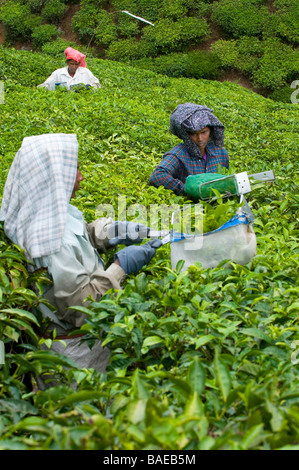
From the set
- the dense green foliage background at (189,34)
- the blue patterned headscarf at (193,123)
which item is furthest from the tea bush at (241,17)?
the blue patterned headscarf at (193,123)

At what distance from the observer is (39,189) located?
2.15 m

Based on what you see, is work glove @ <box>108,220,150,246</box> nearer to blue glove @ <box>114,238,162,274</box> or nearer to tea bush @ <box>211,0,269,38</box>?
blue glove @ <box>114,238,162,274</box>

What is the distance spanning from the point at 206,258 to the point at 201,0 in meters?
16.3

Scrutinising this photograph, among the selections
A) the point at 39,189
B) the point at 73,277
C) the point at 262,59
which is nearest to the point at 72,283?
the point at 73,277

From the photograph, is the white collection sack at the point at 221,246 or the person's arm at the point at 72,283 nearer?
the person's arm at the point at 72,283

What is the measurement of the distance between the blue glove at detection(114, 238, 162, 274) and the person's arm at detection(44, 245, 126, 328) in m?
0.10

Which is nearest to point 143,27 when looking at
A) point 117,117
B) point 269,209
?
point 117,117

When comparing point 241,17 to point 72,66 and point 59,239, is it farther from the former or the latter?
point 59,239

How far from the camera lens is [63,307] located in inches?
81.9

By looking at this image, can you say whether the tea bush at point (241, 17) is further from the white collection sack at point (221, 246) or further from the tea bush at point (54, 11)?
the white collection sack at point (221, 246)

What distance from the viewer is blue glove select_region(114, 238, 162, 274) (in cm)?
220

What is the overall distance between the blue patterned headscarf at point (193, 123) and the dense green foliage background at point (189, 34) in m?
10.0

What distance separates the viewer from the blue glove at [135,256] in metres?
2.20
